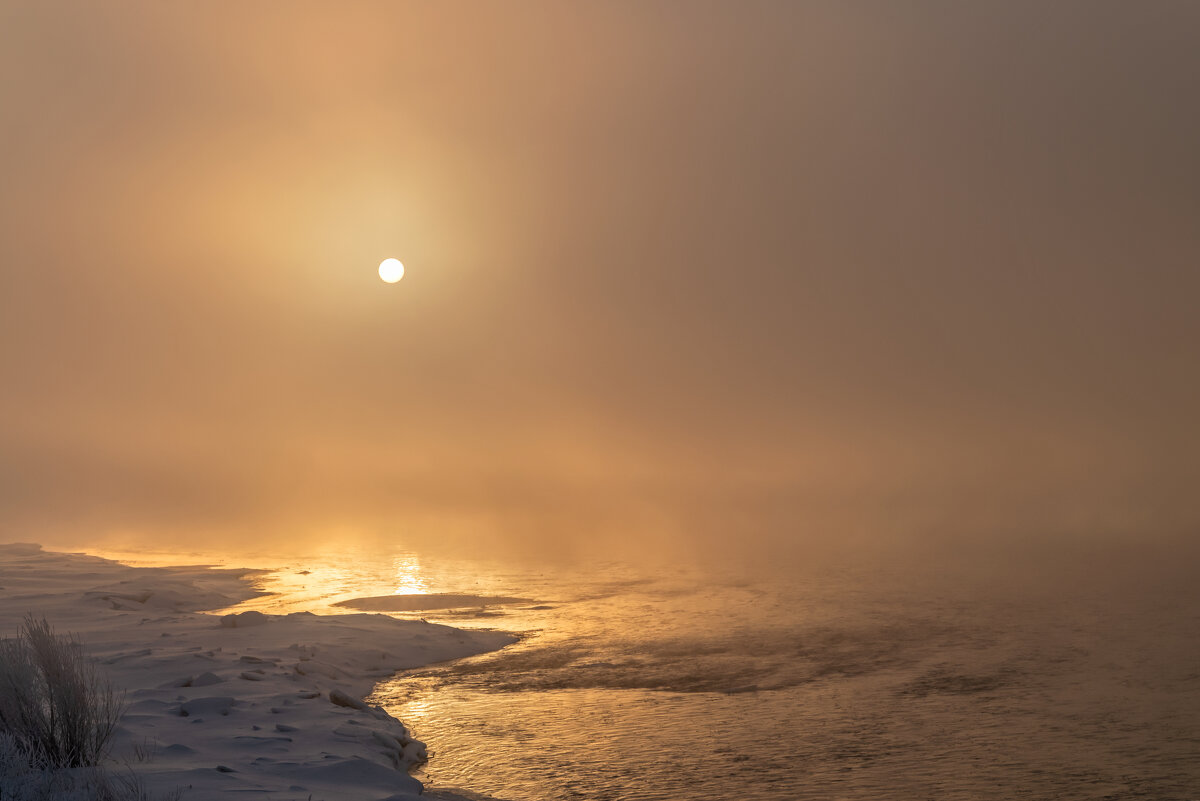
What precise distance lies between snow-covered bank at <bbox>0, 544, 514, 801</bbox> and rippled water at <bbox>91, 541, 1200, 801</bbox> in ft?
4.46

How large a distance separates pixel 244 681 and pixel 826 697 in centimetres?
1222

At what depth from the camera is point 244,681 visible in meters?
18.4

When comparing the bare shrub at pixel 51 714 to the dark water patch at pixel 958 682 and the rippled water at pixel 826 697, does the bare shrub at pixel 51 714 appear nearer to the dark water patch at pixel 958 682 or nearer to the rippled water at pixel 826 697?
the rippled water at pixel 826 697

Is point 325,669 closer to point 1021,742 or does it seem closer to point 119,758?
point 119,758

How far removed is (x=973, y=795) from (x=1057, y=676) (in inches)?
342

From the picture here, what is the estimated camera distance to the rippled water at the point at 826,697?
14391 millimetres

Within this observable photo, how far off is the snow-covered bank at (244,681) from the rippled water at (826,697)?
4.46 feet

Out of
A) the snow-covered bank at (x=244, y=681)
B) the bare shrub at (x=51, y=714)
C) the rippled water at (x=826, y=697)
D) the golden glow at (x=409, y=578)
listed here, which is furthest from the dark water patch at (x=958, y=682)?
the golden glow at (x=409, y=578)

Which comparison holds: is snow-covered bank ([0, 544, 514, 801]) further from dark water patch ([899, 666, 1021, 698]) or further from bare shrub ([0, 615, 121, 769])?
dark water patch ([899, 666, 1021, 698])

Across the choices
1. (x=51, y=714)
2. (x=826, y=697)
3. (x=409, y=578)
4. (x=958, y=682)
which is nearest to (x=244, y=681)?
(x=51, y=714)

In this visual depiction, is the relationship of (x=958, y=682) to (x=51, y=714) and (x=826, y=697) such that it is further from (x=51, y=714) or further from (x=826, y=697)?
(x=51, y=714)

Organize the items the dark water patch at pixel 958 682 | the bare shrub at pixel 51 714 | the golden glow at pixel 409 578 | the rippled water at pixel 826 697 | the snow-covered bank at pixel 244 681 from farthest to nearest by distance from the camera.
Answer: the golden glow at pixel 409 578 < the dark water patch at pixel 958 682 < the rippled water at pixel 826 697 < the snow-covered bank at pixel 244 681 < the bare shrub at pixel 51 714

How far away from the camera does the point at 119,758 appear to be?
41.3ft

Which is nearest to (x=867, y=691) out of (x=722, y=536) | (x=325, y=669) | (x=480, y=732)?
(x=480, y=732)
